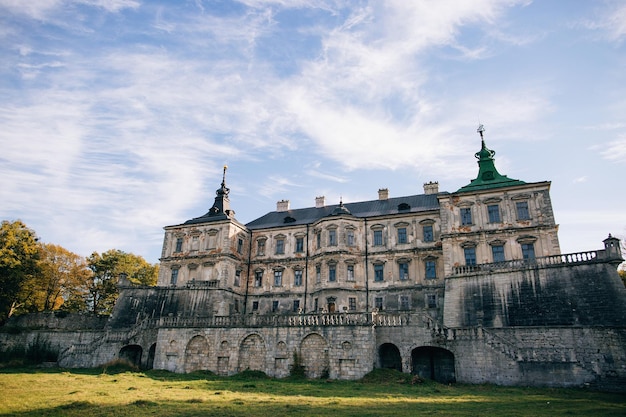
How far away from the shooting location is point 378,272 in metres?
37.5

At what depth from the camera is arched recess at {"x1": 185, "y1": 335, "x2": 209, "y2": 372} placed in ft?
92.1

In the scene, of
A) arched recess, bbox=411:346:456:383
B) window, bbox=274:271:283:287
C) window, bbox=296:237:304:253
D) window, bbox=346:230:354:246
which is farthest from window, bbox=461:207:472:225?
window, bbox=274:271:283:287

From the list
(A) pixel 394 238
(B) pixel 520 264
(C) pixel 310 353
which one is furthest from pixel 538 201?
(C) pixel 310 353

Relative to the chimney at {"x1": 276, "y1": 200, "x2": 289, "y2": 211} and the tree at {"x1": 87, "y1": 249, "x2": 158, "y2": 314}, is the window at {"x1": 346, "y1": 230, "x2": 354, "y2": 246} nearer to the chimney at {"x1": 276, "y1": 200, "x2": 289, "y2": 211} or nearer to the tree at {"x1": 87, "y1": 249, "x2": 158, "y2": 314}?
the chimney at {"x1": 276, "y1": 200, "x2": 289, "y2": 211}

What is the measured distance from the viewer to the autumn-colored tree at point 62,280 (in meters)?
44.8

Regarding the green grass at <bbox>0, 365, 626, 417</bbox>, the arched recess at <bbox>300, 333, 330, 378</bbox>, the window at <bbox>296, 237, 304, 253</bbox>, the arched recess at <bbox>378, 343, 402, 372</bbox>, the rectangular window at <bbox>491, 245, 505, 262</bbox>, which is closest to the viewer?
the green grass at <bbox>0, 365, 626, 417</bbox>

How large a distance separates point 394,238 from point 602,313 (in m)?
16.9

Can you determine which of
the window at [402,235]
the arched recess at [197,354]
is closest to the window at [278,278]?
the window at [402,235]

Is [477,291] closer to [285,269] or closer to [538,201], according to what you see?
[538,201]

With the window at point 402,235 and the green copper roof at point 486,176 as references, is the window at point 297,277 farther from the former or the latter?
the green copper roof at point 486,176

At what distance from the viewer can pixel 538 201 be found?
31938mm

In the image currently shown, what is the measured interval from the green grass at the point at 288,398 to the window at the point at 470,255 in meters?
12.4

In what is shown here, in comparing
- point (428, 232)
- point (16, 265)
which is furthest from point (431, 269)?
point (16, 265)

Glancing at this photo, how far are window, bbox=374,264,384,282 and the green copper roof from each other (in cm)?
946
